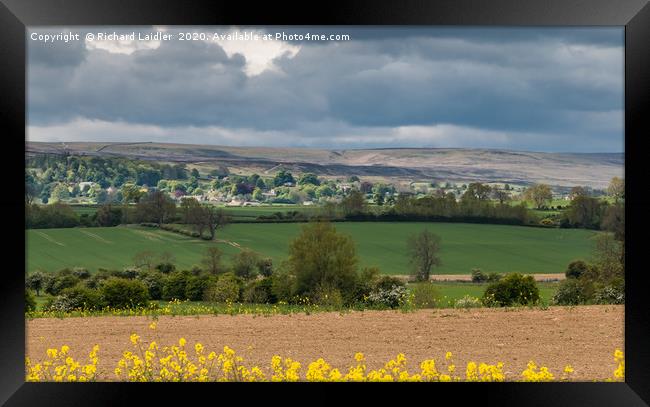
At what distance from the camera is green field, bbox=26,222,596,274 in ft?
54.9

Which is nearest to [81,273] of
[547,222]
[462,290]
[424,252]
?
[424,252]

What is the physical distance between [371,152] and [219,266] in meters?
5.68

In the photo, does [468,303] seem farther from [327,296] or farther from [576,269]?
[576,269]

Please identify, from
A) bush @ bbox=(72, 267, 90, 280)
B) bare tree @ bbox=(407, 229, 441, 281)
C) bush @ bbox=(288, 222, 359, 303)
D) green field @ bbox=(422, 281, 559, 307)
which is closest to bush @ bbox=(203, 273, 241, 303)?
bush @ bbox=(288, 222, 359, 303)

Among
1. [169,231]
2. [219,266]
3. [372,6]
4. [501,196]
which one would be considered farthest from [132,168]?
[372,6]

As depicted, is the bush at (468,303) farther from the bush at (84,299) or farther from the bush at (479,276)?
the bush at (84,299)

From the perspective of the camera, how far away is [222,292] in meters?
13.1

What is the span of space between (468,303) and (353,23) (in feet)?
25.2

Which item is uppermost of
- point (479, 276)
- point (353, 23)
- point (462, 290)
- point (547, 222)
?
point (353, 23)

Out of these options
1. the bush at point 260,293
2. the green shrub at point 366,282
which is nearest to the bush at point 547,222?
the green shrub at point 366,282

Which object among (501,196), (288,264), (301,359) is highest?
(501,196)

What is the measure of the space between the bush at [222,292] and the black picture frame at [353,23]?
7205 mm

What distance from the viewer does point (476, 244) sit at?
68.0 feet

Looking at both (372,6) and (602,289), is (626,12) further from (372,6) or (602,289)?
(602,289)
